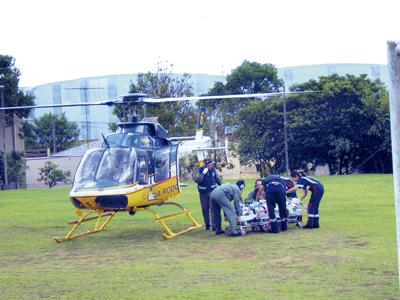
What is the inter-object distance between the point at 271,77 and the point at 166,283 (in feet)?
164

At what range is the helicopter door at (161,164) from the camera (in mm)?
15977

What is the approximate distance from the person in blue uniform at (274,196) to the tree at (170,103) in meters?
29.3

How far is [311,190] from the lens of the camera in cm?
1530

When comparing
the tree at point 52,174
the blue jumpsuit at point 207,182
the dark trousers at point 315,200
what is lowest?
the tree at point 52,174

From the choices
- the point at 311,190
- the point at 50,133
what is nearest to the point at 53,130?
the point at 50,133

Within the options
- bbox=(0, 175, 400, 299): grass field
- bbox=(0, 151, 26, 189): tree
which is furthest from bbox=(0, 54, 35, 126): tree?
bbox=(0, 175, 400, 299): grass field

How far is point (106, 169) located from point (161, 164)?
187 centimetres

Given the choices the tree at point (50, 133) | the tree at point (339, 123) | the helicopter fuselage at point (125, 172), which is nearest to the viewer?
the helicopter fuselage at point (125, 172)

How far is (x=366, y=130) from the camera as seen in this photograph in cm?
4141

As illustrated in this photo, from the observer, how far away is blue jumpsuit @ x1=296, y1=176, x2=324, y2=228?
49.8ft

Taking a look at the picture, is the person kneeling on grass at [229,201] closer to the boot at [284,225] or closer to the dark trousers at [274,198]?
the dark trousers at [274,198]

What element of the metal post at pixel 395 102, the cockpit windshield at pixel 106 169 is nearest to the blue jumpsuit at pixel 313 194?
the cockpit windshield at pixel 106 169

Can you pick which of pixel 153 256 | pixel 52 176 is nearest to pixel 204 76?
pixel 52 176

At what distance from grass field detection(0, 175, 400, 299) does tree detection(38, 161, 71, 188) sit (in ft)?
97.5
